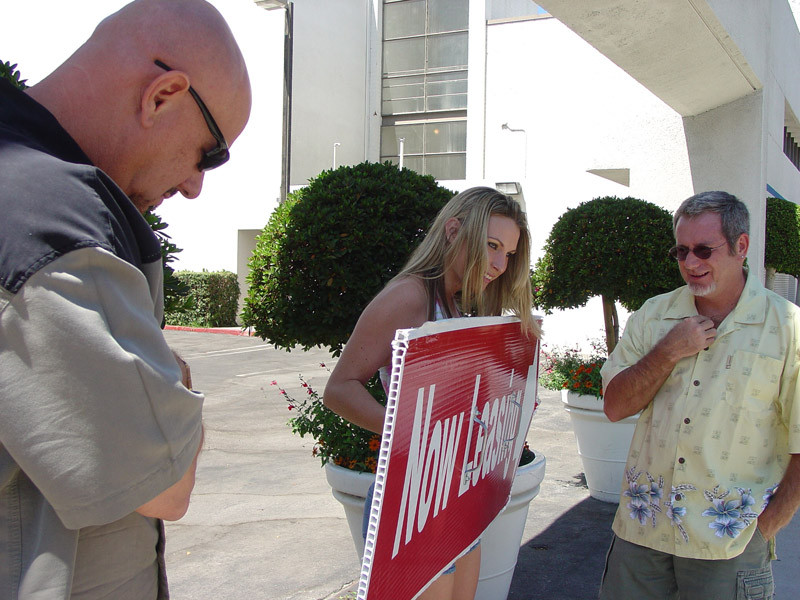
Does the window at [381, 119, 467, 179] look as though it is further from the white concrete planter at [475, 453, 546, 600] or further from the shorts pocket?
the shorts pocket

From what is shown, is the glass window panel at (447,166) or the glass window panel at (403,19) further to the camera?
the glass window panel at (403,19)

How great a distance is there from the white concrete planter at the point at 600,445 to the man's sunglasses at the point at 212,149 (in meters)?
4.88

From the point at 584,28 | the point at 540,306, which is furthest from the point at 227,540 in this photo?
the point at 584,28

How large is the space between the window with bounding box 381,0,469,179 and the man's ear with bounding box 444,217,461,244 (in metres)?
20.9

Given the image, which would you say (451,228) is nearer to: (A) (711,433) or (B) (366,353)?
(B) (366,353)

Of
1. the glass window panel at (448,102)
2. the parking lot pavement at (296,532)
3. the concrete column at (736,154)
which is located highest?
the glass window panel at (448,102)

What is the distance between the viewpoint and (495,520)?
3203mm

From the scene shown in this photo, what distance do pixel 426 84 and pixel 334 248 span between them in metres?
21.6

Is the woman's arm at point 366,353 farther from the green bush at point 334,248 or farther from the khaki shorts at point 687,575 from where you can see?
the green bush at point 334,248

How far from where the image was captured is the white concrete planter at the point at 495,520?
124 inches

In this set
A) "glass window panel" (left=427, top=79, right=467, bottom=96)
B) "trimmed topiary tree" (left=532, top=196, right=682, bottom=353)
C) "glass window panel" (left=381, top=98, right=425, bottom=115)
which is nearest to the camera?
"trimmed topiary tree" (left=532, top=196, right=682, bottom=353)

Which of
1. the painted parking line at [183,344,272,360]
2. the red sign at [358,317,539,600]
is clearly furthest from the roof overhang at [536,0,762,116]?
the painted parking line at [183,344,272,360]

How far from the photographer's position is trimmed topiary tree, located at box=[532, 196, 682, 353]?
18.6 ft

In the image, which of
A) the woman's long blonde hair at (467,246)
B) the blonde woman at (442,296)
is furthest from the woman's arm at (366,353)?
the woman's long blonde hair at (467,246)
